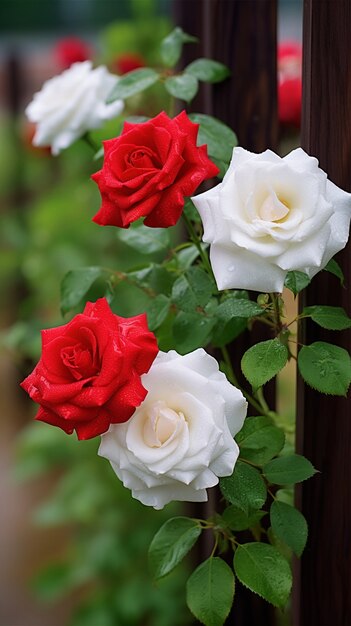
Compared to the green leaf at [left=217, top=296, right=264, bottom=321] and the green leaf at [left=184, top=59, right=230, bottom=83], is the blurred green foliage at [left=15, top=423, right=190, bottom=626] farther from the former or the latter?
the green leaf at [left=217, top=296, right=264, bottom=321]

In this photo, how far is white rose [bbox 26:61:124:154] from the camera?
1.23m

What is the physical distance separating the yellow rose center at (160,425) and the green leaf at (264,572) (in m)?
0.18

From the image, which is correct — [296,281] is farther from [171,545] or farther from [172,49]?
[172,49]

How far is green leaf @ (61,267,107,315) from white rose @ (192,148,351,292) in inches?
13.4

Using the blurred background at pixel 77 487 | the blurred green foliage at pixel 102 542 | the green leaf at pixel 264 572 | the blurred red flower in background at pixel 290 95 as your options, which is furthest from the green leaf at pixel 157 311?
the blurred green foliage at pixel 102 542

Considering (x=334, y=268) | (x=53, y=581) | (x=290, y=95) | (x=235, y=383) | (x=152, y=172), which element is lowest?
(x=53, y=581)

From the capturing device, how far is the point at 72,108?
123 centimetres

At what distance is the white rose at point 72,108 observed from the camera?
1232mm

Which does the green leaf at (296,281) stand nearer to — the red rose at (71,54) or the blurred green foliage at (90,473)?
the blurred green foliage at (90,473)

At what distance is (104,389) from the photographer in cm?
77

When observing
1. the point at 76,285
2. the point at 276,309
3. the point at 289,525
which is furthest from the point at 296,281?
the point at 76,285

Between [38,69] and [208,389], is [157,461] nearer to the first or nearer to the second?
[208,389]

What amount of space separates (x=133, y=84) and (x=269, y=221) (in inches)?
17.2

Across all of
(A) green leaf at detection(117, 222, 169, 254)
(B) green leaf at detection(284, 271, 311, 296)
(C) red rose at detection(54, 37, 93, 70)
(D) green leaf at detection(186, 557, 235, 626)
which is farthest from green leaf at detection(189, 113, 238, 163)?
(C) red rose at detection(54, 37, 93, 70)
